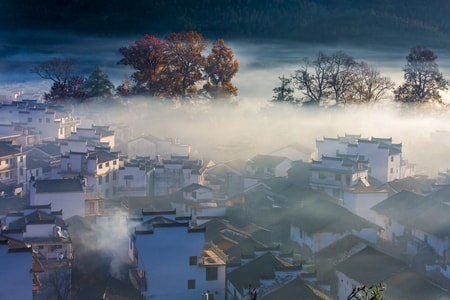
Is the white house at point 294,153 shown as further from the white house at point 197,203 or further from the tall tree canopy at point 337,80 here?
the white house at point 197,203

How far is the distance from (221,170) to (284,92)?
3124 mm

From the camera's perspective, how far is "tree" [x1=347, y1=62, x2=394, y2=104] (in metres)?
15.3

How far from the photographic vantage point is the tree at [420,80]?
15031 millimetres

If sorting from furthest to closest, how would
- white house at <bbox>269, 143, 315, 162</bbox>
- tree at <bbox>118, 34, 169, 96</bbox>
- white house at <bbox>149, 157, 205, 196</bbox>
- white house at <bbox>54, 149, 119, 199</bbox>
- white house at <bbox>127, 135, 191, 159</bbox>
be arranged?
tree at <bbox>118, 34, 169, 96</bbox>, white house at <bbox>127, 135, 191, 159</bbox>, white house at <bbox>269, 143, 315, 162</bbox>, white house at <bbox>149, 157, 205, 196</bbox>, white house at <bbox>54, 149, 119, 199</bbox>

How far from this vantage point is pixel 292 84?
1545 cm

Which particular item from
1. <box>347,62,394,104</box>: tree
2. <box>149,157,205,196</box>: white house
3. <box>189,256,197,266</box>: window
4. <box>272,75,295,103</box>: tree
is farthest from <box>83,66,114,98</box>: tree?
<box>189,256,197,266</box>: window

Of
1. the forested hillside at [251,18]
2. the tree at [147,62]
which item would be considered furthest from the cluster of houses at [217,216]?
the forested hillside at [251,18]

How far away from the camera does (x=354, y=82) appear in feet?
50.1

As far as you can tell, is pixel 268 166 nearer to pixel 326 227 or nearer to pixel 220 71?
pixel 220 71

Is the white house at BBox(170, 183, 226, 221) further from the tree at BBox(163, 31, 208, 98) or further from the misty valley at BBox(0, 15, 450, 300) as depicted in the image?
the tree at BBox(163, 31, 208, 98)

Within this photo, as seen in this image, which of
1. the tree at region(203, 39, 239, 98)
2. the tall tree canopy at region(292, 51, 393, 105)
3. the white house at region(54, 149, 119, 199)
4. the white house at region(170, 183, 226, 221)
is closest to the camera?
the white house at region(170, 183, 226, 221)

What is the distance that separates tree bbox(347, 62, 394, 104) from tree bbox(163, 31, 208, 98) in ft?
10.4

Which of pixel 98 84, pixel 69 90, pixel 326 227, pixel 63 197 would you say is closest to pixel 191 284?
pixel 326 227

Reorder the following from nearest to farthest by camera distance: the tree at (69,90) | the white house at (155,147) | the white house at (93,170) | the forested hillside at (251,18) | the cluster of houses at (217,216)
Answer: the cluster of houses at (217,216)
the white house at (93,170)
the white house at (155,147)
the forested hillside at (251,18)
the tree at (69,90)
